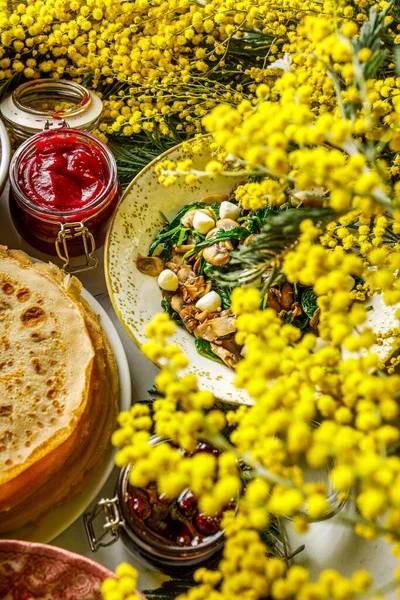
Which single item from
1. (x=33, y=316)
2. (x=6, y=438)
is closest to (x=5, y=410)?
(x=6, y=438)

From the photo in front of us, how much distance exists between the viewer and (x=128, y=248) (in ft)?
5.78

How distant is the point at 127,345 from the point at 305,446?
1.04m

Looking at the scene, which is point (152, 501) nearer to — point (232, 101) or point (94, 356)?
point (94, 356)

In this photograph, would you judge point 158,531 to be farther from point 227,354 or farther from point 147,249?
point 147,249

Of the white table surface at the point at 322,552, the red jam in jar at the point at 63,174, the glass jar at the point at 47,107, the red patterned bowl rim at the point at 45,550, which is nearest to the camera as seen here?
the red patterned bowl rim at the point at 45,550

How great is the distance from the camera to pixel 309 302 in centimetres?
Result: 169

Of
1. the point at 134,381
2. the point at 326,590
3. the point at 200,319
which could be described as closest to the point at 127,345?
the point at 134,381

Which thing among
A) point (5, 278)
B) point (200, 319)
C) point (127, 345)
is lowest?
point (127, 345)

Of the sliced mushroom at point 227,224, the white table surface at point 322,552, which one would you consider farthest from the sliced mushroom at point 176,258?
the white table surface at point 322,552

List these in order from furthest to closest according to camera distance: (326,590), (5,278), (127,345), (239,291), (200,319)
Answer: (127,345) < (200,319) < (5,278) < (239,291) < (326,590)

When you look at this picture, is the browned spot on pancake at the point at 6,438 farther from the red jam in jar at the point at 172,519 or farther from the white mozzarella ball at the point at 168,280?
the white mozzarella ball at the point at 168,280

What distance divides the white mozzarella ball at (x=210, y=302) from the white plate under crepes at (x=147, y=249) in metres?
0.09

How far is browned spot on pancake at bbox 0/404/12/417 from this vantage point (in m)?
1.43

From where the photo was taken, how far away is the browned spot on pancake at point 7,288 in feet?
5.14
